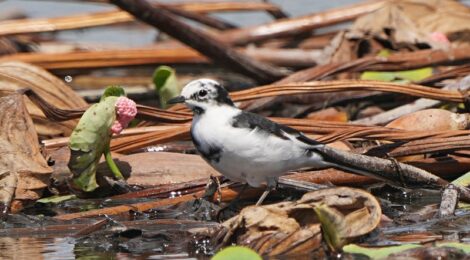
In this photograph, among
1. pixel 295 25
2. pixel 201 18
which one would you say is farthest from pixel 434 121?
pixel 201 18

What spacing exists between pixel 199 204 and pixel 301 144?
70 cm

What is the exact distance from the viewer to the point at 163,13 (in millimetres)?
7410

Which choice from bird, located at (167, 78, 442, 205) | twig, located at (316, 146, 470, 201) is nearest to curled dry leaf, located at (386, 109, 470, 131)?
twig, located at (316, 146, 470, 201)

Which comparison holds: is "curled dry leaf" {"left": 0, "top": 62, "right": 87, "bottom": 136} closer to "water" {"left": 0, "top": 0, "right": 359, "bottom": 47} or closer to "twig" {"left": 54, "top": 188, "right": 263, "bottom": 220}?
"twig" {"left": 54, "top": 188, "right": 263, "bottom": 220}

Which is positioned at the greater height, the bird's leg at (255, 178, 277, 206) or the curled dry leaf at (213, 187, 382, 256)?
the bird's leg at (255, 178, 277, 206)

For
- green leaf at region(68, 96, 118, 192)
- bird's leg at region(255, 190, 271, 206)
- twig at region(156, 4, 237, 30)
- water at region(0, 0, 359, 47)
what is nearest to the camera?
bird's leg at region(255, 190, 271, 206)

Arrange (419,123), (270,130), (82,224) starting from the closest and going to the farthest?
(270,130) < (82,224) < (419,123)

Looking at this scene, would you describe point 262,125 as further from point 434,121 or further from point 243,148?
point 434,121

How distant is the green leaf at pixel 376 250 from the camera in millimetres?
4172

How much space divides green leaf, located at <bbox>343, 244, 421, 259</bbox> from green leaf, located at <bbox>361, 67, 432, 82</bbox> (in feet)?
10.3

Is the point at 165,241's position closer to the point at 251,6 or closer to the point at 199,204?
the point at 199,204

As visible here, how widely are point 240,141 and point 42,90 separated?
6.87 ft

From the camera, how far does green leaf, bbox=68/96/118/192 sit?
5.53 meters

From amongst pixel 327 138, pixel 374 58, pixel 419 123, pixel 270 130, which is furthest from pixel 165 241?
pixel 374 58
